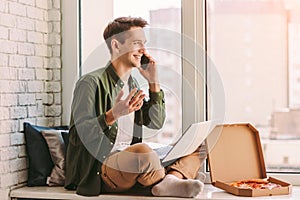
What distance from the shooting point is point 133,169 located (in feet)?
9.48

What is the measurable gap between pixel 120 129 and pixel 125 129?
0.04 meters

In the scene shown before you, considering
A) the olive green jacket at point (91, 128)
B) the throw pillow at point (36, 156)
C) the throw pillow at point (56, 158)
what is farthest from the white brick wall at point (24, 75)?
the olive green jacket at point (91, 128)

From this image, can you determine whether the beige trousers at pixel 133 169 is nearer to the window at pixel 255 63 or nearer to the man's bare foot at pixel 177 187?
the man's bare foot at pixel 177 187

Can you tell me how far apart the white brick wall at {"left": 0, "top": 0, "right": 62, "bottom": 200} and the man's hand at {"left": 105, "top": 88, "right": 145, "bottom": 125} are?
522mm

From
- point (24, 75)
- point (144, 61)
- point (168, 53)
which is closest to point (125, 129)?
point (144, 61)

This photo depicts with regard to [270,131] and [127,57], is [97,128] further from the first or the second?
[270,131]

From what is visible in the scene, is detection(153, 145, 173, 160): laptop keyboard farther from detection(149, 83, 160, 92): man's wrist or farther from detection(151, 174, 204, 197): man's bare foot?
detection(149, 83, 160, 92): man's wrist

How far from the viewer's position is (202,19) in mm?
3303

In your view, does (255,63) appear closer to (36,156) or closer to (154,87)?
(154,87)

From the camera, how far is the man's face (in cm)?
312

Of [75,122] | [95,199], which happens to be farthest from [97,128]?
[95,199]

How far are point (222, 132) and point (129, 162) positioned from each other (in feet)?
1.83

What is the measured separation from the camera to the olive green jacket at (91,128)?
2984mm

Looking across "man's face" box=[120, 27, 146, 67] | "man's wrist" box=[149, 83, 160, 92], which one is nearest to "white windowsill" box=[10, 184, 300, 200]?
"man's wrist" box=[149, 83, 160, 92]
